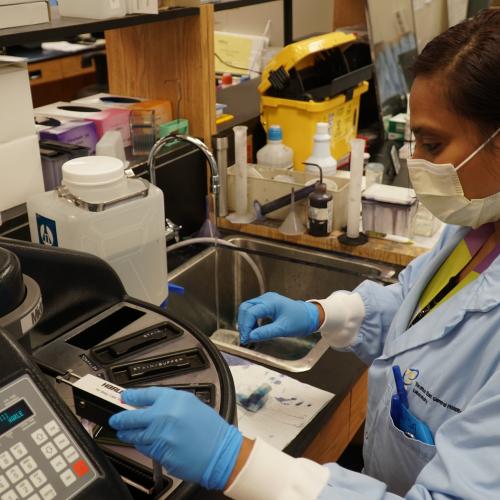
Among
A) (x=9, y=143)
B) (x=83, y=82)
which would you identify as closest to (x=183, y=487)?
(x=9, y=143)

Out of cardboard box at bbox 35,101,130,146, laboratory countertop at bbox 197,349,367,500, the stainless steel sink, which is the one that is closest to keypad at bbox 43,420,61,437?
laboratory countertop at bbox 197,349,367,500

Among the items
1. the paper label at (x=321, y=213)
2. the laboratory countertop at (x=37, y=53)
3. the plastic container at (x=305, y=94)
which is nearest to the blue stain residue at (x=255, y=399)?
the paper label at (x=321, y=213)

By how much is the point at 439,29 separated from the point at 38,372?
3.61 metres

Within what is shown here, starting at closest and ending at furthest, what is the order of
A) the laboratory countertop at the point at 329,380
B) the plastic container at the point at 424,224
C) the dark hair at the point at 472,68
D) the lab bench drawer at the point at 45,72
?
the dark hair at the point at 472,68
the laboratory countertop at the point at 329,380
the plastic container at the point at 424,224
the lab bench drawer at the point at 45,72

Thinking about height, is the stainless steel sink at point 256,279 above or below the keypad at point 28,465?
below

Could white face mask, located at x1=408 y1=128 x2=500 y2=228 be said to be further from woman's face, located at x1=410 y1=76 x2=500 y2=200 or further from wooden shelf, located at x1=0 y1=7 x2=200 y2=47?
wooden shelf, located at x1=0 y1=7 x2=200 y2=47

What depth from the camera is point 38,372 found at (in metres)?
0.81

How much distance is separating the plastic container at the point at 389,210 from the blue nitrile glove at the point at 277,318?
614 mm

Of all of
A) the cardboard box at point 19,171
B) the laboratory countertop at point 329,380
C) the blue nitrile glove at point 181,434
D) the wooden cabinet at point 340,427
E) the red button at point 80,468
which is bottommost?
the wooden cabinet at point 340,427

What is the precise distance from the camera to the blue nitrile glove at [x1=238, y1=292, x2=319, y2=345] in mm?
1393

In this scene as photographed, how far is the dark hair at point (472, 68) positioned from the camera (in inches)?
38.7

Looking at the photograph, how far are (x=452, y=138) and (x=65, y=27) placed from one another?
88 centimetres

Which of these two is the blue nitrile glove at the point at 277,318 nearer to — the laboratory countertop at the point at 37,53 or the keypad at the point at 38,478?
the keypad at the point at 38,478

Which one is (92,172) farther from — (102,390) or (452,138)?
(452,138)
